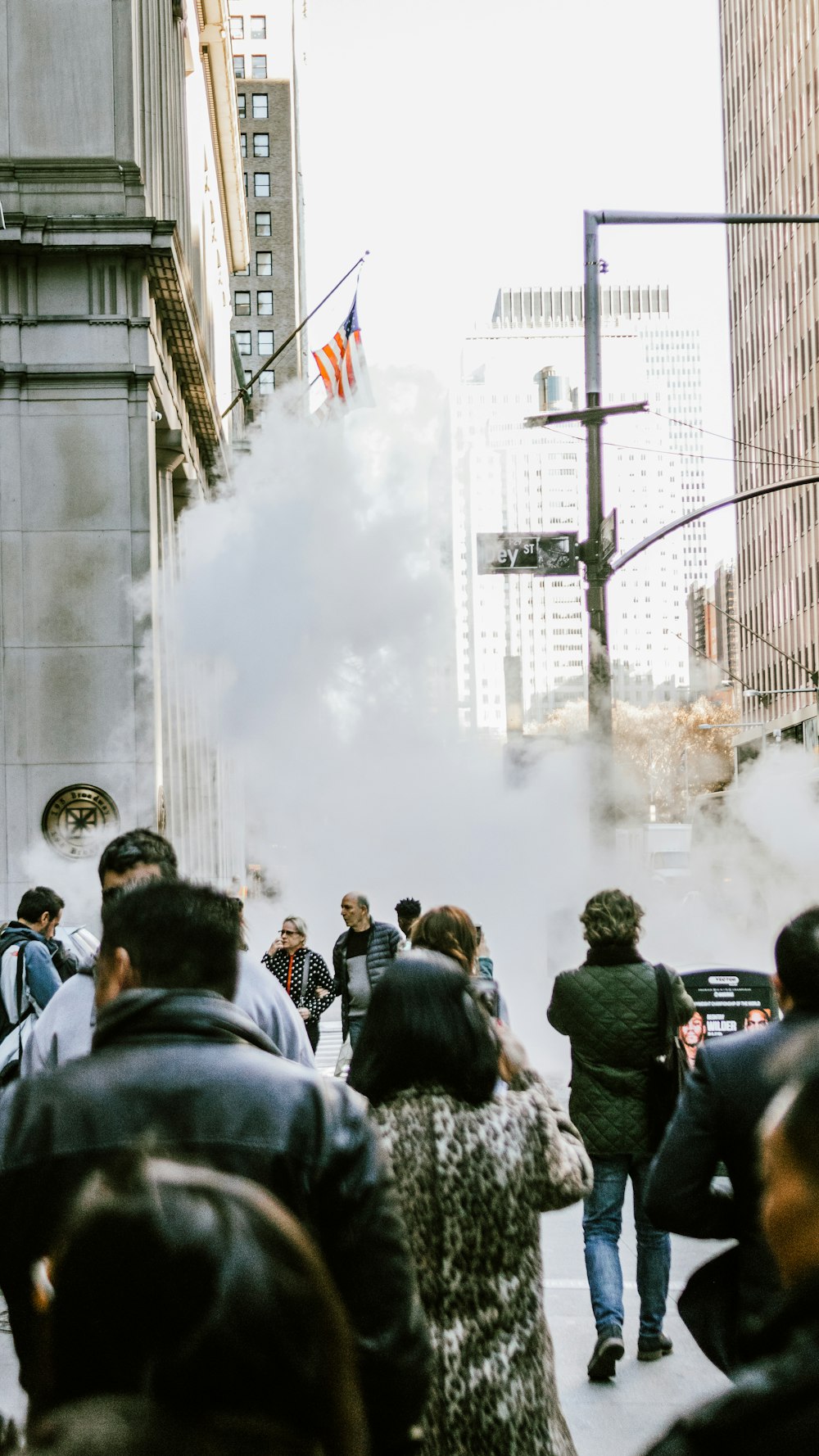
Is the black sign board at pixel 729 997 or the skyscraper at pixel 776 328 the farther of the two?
the skyscraper at pixel 776 328

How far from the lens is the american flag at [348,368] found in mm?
22427

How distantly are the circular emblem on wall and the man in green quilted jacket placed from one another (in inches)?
489

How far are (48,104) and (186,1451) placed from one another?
768 inches

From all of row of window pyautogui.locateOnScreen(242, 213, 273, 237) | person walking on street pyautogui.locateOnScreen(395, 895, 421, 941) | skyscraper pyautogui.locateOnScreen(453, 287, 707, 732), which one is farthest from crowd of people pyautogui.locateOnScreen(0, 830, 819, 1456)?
row of window pyautogui.locateOnScreen(242, 213, 273, 237)

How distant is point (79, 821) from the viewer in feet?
58.7

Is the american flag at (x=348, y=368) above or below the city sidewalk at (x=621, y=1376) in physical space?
above

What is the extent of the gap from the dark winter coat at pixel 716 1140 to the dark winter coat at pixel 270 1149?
0.90 metres

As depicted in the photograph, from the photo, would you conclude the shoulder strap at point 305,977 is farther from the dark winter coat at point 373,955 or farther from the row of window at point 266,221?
the row of window at point 266,221

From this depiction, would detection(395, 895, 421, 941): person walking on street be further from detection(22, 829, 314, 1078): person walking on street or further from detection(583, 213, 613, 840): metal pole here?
detection(22, 829, 314, 1078): person walking on street

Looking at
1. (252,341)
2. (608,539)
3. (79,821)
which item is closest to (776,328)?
(252,341)

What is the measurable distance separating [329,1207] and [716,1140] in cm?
106

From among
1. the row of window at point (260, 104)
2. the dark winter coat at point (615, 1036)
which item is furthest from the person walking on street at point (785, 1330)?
the row of window at point (260, 104)

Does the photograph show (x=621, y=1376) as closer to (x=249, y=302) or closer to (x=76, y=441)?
(x=76, y=441)

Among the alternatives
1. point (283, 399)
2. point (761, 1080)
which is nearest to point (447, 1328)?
point (761, 1080)
